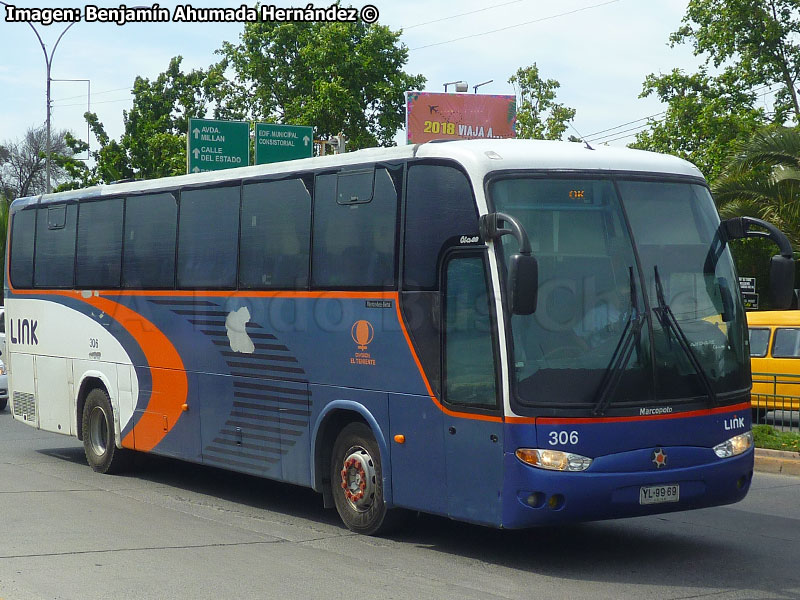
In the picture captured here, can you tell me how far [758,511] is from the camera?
36.2ft

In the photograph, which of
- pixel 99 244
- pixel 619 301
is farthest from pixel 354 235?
pixel 99 244

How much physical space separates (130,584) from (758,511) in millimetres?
6207

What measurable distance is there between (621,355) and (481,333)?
3.28 feet

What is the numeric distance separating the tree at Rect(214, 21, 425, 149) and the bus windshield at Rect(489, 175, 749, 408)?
104 ft

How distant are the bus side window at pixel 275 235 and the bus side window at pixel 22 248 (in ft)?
17.2

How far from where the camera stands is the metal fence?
1762 centimetres

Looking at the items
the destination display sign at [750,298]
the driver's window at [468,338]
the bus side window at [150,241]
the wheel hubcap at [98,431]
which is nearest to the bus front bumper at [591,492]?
the driver's window at [468,338]

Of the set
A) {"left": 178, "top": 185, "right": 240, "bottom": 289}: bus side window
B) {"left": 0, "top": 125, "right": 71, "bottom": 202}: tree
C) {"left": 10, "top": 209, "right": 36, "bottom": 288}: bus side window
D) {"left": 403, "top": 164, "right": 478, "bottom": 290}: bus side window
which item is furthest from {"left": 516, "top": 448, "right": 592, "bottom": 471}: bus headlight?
{"left": 0, "top": 125, "right": 71, "bottom": 202}: tree

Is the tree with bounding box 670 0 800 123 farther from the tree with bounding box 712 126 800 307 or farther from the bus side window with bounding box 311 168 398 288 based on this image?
the bus side window with bounding box 311 168 398 288

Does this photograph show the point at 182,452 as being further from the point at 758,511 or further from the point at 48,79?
the point at 48,79

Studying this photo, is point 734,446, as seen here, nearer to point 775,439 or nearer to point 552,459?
point 552,459

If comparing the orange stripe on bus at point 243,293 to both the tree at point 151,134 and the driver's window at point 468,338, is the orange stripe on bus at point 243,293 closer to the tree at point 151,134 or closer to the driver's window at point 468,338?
the driver's window at point 468,338

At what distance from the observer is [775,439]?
611 inches

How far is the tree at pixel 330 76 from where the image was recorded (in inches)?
1586
